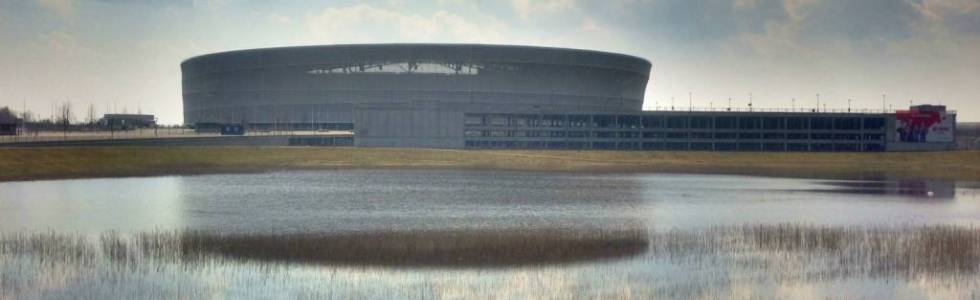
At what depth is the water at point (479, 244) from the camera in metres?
26.7

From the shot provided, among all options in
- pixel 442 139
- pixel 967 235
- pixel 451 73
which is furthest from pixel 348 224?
pixel 451 73

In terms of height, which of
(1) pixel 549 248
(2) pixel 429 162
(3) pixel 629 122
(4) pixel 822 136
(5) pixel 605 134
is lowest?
(1) pixel 549 248

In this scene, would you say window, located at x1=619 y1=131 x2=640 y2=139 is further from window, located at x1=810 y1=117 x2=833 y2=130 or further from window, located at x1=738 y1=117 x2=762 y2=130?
window, located at x1=810 y1=117 x2=833 y2=130

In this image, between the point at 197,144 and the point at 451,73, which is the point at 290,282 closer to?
the point at 197,144

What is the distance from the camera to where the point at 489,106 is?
14900 cm

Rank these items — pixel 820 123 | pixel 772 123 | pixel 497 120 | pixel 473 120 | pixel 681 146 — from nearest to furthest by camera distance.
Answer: pixel 473 120
pixel 497 120
pixel 681 146
pixel 772 123
pixel 820 123

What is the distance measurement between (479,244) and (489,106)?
115 metres

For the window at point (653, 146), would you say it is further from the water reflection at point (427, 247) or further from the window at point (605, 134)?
the water reflection at point (427, 247)

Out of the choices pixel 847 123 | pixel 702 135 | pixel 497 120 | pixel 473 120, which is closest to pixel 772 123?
pixel 702 135

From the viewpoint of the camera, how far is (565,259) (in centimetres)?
3125

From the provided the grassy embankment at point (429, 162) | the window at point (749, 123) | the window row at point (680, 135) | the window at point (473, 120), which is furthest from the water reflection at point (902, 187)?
the window at point (473, 120)

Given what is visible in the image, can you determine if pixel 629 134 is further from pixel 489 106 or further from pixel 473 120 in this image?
pixel 473 120

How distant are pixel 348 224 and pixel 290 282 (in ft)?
44.9

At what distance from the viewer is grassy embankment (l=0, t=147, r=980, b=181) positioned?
82875 millimetres
